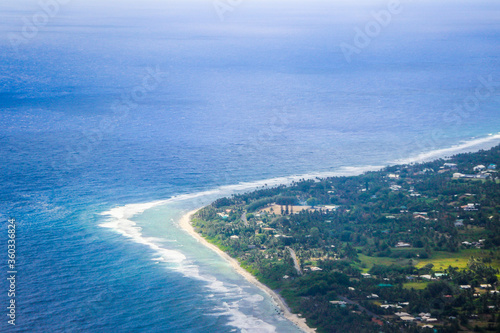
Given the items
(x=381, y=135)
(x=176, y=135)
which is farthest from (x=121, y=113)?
(x=381, y=135)

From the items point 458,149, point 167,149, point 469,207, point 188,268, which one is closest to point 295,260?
point 188,268

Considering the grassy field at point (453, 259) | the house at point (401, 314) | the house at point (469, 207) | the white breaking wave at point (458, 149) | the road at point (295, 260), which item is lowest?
the house at point (401, 314)

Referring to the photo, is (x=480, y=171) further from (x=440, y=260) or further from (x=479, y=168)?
(x=440, y=260)

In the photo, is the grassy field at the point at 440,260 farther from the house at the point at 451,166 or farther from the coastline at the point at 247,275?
the house at the point at 451,166

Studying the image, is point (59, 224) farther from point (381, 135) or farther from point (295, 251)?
point (381, 135)

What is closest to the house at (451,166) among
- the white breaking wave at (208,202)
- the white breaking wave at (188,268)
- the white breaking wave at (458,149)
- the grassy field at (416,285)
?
the white breaking wave at (458,149)

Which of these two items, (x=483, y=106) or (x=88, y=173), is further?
(x=483, y=106)
